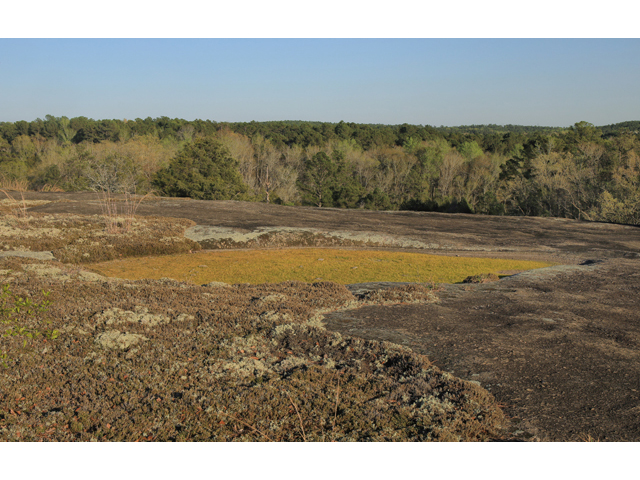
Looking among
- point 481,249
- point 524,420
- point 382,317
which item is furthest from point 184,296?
point 481,249

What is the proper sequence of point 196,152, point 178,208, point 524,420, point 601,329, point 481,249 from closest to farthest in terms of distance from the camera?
point 524,420, point 601,329, point 481,249, point 178,208, point 196,152

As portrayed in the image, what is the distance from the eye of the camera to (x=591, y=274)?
1421 centimetres

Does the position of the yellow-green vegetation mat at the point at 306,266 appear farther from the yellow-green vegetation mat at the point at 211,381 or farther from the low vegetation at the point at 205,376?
the yellow-green vegetation mat at the point at 211,381

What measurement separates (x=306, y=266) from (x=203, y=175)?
3313cm

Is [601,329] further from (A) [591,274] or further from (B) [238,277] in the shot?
(B) [238,277]

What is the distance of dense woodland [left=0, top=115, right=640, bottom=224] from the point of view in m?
46.3

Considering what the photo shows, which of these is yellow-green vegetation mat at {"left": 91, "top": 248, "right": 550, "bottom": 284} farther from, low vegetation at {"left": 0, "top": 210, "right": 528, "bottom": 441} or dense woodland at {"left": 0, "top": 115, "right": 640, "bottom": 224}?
dense woodland at {"left": 0, "top": 115, "right": 640, "bottom": 224}

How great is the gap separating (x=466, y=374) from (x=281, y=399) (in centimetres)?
289

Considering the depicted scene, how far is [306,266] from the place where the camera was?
1733 centimetres

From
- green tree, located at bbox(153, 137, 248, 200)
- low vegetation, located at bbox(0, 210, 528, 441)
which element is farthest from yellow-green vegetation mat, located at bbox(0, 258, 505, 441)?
green tree, located at bbox(153, 137, 248, 200)

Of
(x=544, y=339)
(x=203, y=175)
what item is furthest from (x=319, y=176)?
(x=544, y=339)

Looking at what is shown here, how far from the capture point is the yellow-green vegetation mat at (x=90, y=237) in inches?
688

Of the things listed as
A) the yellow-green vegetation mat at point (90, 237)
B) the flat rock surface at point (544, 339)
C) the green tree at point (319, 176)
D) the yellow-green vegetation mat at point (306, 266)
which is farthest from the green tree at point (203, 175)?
the flat rock surface at point (544, 339)

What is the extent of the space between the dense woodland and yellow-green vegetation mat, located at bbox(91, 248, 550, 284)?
12.5 meters
